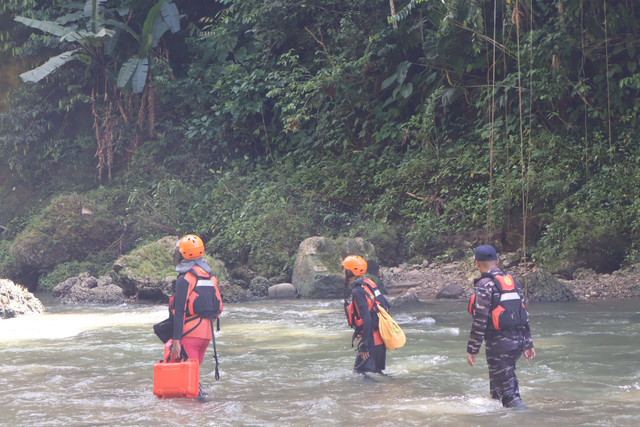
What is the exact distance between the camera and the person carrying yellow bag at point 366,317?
6484 mm

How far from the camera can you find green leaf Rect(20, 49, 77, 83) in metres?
18.8

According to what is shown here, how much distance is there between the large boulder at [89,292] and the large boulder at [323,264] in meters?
3.83

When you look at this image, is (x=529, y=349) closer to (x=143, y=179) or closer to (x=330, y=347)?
(x=330, y=347)

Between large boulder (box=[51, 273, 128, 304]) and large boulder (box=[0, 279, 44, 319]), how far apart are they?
5.93 ft

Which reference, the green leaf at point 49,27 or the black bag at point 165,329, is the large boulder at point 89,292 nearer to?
the green leaf at point 49,27

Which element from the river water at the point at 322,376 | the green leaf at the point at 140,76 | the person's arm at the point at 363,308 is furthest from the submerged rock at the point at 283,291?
the green leaf at the point at 140,76

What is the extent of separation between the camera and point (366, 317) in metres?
6.46

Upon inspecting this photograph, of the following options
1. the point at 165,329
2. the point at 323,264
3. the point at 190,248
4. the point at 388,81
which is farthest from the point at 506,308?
the point at 388,81

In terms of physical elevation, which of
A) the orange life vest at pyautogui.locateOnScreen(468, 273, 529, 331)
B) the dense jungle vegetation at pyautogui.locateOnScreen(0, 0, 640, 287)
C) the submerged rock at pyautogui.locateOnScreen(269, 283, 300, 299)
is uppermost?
the dense jungle vegetation at pyautogui.locateOnScreen(0, 0, 640, 287)

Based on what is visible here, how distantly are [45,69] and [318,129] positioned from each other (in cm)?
783

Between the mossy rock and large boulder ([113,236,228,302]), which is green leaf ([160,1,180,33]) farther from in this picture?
large boulder ([113,236,228,302])

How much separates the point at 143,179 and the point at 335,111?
6.65 metres

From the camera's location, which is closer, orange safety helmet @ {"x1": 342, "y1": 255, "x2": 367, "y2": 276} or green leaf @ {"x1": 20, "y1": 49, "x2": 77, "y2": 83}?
orange safety helmet @ {"x1": 342, "y1": 255, "x2": 367, "y2": 276}

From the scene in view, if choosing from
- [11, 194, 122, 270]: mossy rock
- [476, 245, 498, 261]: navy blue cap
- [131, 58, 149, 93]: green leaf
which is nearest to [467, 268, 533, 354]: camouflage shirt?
[476, 245, 498, 261]: navy blue cap
